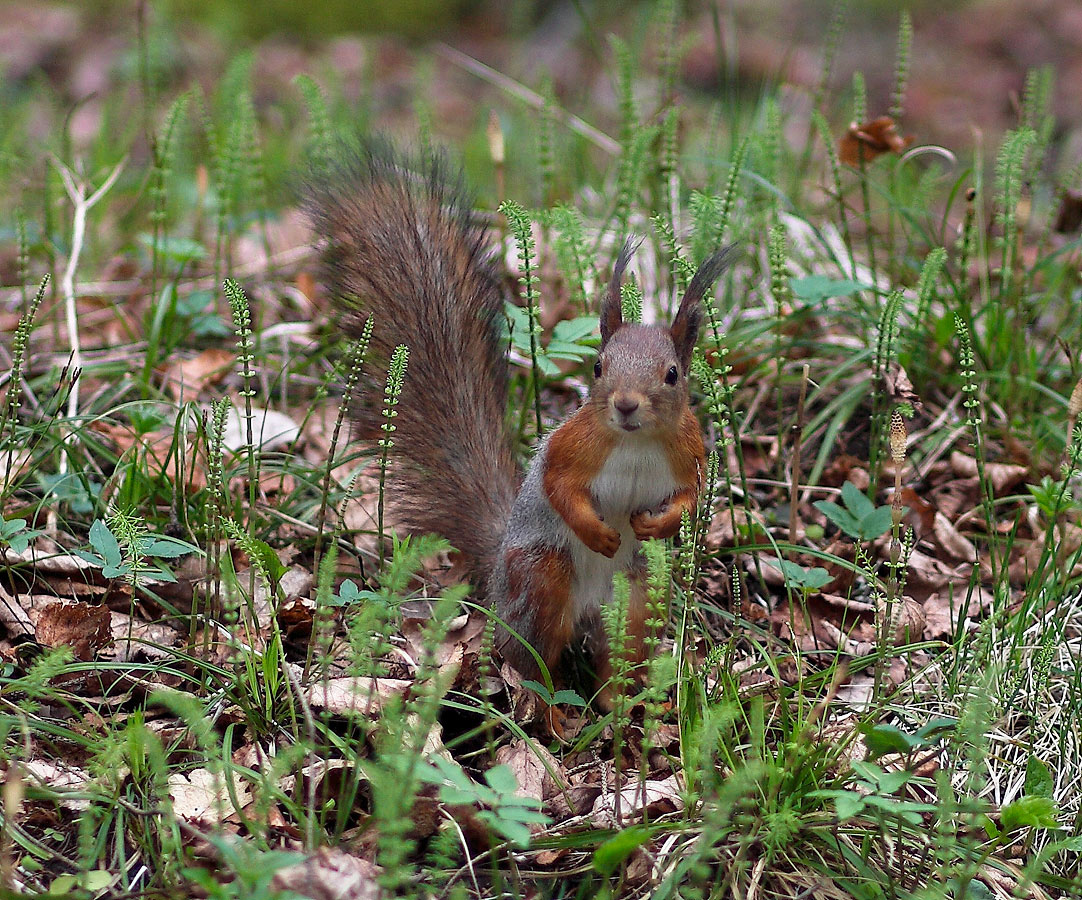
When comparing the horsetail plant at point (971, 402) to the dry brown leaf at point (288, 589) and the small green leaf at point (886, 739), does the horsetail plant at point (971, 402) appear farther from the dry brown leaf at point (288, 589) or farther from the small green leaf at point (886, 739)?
the dry brown leaf at point (288, 589)

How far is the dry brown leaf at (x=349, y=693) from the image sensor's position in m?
2.27

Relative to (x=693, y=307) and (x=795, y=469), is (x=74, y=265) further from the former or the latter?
(x=795, y=469)

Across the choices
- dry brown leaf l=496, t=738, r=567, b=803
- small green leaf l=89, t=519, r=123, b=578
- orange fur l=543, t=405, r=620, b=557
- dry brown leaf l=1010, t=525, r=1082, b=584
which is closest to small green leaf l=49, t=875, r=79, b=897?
small green leaf l=89, t=519, r=123, b=578

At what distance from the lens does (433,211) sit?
2.78 meters

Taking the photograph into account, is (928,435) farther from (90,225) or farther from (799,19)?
(799,19)

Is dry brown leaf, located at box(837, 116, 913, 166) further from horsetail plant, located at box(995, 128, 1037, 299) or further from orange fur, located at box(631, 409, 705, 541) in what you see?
orange fur, located at box(631, 409, 705, 541)

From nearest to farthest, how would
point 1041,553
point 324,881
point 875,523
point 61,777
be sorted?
point 324,881, point 61,777, point 875,523, point 1041,553

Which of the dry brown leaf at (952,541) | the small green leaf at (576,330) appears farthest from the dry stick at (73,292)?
the dry brown leaf at (952,541)

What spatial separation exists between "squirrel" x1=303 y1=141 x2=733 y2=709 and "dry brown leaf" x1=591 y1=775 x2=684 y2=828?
340mm

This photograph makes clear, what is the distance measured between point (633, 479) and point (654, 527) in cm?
12

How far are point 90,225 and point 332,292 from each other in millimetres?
1841

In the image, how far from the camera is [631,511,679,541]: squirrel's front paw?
7.66 feet

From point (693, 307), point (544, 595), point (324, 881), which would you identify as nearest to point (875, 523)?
point (693, 307)

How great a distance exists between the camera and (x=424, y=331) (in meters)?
2.70
